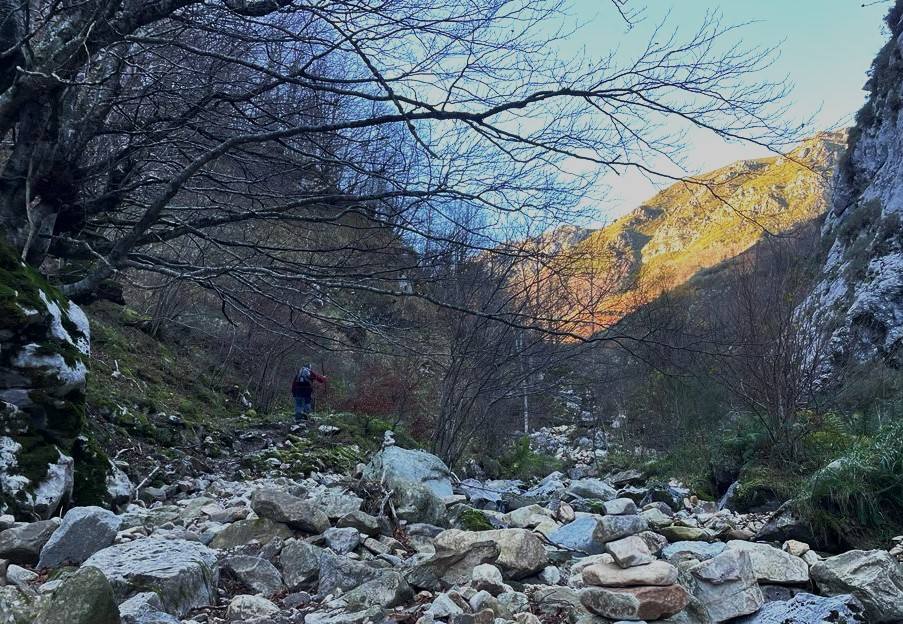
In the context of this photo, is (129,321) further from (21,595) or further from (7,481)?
(21,595)

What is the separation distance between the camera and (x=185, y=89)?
4.76 m

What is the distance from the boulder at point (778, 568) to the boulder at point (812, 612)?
0.79ft

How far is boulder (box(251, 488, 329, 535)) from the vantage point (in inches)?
141

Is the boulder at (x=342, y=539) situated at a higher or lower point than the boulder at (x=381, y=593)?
higher

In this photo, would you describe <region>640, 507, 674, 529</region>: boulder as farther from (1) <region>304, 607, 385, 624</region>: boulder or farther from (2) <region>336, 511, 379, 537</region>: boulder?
(1) <region>304, 607, 385, 624</region>: boulder

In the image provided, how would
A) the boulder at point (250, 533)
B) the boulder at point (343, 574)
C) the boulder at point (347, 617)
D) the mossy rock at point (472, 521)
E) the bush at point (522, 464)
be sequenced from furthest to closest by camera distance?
the bush at point (522, 464), the mossy rock at point (472, 521), the boulder at point (250, 533), the boulder at point (343, 574), the boulder at point (347, 617)

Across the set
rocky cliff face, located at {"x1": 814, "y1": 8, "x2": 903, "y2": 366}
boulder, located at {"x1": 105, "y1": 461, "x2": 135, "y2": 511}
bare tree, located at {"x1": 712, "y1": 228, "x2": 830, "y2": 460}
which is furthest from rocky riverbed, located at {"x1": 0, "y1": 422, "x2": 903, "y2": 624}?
rocky cliff face, located at {"x1": 814, "y1": 8, "x2": 903, "y2": 366}

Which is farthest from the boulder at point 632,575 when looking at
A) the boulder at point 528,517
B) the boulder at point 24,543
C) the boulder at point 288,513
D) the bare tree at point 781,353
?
the bare tree at point 781,353

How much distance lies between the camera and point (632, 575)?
8.95 ft

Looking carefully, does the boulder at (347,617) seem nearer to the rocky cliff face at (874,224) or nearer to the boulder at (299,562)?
the boulder at (299,562)

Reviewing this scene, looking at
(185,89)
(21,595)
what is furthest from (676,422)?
(21,595)

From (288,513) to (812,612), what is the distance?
8.63 ft

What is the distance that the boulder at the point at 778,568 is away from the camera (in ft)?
10.8

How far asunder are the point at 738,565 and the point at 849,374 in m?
7.63
